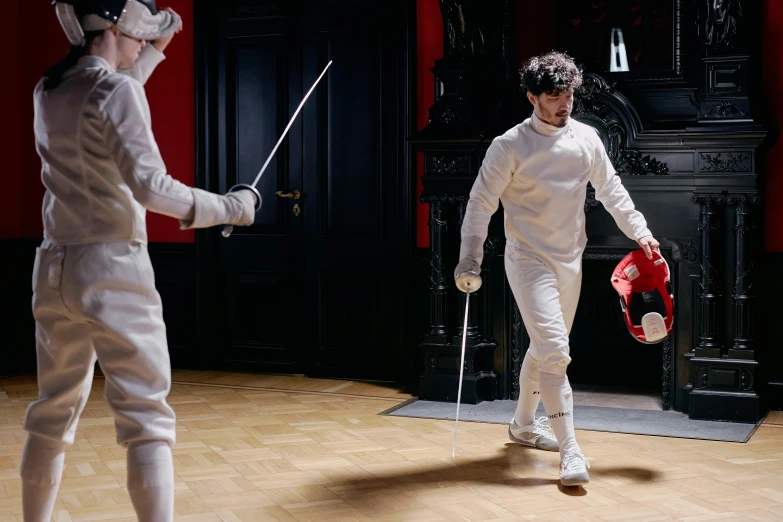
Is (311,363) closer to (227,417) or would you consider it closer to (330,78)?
(227,417)

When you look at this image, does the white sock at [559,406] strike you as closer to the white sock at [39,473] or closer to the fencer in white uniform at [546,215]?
the fencer in white uniform at [546,215]

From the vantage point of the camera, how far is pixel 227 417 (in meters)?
4.66

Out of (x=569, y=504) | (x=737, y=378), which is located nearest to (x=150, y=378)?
(x=569, y=504)

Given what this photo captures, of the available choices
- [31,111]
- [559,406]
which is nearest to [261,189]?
[31,111]

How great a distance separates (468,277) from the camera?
3543 mm

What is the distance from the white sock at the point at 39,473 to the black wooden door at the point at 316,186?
321 centimetres

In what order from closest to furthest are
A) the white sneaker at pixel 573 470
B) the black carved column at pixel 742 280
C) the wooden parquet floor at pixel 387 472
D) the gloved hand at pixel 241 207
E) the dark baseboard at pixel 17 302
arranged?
the gloved hand at pixel 241 207 → the wooden parquet floor at pixel 387 472 → the white sneaker at pixel 573 470 → the black carved column at pixel 742 280 → the dark baseboard at pixel 17 302

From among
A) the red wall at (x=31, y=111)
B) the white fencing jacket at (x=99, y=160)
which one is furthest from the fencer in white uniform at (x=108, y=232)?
the red wall at (x=31, y=111)

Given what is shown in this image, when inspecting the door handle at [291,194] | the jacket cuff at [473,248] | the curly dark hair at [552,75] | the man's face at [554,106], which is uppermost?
the curly dark hair at [552,75]

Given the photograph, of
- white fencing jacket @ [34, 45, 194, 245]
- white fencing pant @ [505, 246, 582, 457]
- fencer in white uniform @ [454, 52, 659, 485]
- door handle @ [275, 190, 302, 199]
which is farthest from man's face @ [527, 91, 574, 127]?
door handle @ [275, 190, 302, 199]

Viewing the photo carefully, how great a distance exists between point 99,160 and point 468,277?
1616 mm

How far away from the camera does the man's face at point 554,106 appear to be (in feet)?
11.7

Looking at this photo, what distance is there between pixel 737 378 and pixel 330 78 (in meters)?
2.68

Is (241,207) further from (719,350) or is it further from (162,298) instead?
(162,298)
